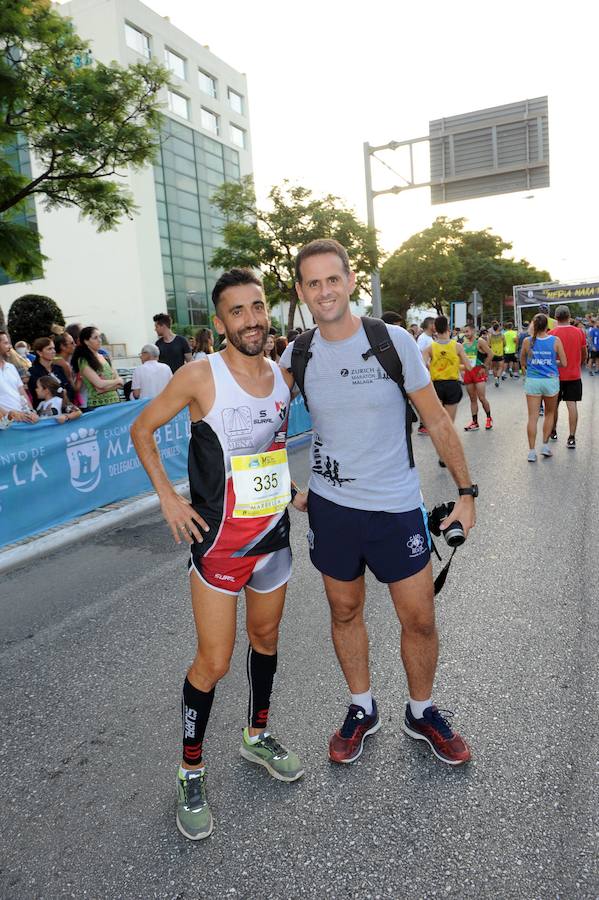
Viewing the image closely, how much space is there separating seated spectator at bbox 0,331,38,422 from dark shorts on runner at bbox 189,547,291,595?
4716 millimetres

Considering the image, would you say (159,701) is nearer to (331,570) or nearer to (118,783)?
(118,783)

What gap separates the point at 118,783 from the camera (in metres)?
2.55

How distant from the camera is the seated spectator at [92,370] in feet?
25.6

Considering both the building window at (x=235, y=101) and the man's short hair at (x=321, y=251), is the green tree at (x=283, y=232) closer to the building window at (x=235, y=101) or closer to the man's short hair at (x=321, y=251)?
the man's short hair at (x=321, y=251)

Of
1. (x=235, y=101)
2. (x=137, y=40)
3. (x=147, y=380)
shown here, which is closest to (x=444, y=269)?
(x=235, y=101)

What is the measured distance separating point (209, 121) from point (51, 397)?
4112cm

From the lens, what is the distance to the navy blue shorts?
2465 millimetres

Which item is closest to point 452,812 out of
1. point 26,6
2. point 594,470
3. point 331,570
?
point 331,570

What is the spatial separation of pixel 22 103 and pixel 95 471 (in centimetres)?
728

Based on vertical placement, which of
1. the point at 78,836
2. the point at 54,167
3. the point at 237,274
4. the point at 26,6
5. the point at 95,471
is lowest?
the point at 78,836

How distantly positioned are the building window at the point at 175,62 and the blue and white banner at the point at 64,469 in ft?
131

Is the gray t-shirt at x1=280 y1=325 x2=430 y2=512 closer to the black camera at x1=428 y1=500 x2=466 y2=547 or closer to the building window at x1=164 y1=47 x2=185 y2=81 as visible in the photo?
the black camera at x1=428 y1=500 x2=466 y2=547

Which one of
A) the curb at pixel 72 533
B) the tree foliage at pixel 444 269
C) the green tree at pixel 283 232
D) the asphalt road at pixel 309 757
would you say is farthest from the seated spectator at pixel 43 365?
the tree foliage at pixel 444 269

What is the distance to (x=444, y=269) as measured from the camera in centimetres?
5131
